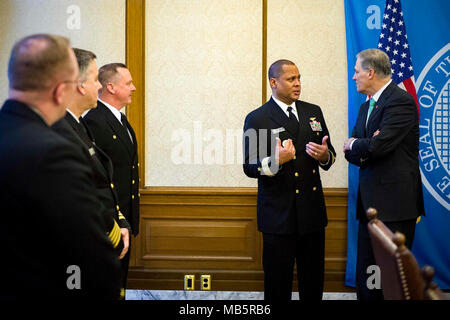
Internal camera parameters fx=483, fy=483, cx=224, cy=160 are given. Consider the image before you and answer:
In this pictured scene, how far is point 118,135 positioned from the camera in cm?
327

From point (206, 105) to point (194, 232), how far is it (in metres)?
1.15

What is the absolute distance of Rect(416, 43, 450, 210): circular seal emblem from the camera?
4090mm

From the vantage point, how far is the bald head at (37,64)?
144 centimetres

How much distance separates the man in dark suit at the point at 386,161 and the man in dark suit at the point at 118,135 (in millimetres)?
1501

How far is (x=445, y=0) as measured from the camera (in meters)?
4.09

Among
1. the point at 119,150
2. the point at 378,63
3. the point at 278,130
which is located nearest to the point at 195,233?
the point at 119,150

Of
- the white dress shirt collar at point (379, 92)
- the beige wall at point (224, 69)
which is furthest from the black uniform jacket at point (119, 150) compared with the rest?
the white dress shirt collar at point (379, 92)

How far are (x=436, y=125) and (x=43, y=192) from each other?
363cm

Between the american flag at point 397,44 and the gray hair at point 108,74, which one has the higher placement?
the american flag at point 397,44

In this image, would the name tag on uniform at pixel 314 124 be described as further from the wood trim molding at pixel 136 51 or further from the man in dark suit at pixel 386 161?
the wood trim molding at pixel 136 51

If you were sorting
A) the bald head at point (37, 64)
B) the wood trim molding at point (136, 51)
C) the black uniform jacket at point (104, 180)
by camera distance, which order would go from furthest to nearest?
the wood trim molding at point (136, 51) < the black uniform jacket at point (104, 180) < the bald head at point (37, 64)
